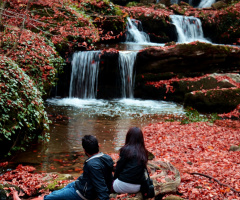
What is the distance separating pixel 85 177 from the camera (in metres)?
3.29

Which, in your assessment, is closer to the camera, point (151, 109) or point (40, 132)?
point (40, 132)

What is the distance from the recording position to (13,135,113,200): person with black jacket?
124 inches

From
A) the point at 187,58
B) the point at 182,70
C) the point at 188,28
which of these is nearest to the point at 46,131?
the point at 187,58

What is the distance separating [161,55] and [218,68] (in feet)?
13.3

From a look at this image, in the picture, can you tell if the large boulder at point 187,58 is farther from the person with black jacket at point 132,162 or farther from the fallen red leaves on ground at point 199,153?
the person with black jacket at point 132,162

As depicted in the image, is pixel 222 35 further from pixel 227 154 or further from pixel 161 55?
pixel 227 154

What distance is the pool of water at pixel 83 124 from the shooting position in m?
6.39

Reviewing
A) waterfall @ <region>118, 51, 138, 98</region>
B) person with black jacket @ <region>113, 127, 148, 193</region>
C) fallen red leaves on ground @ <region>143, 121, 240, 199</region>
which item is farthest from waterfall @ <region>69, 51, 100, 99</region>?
person with black jacket @ <region>113, 127, 148, 193</region>

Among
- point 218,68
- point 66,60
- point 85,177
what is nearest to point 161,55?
point 218,68

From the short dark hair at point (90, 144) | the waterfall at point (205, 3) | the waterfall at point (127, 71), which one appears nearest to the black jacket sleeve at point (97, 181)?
the short dark hair at point (90, 144)

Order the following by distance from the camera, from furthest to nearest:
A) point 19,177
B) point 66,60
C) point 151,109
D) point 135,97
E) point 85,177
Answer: point 135,97 → point 66,60 → point 151,109 → point 19,177 → point 85,177

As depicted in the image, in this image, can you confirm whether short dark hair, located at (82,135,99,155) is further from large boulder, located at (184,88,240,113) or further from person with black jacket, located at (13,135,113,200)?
large boulder, located at (184,88,240,113)

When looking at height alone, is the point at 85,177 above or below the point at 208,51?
below

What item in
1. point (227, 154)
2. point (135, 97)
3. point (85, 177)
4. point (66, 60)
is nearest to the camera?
point (85, 177)
